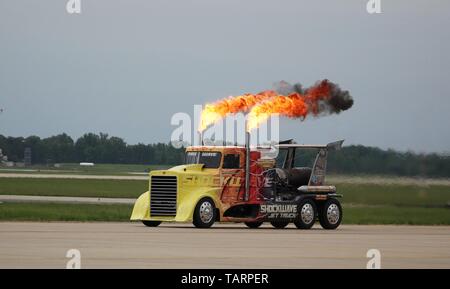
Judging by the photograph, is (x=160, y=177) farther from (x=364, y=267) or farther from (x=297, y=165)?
(x=364, y=267)

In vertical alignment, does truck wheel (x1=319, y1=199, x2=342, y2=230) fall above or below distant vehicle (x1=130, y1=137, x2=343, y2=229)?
below

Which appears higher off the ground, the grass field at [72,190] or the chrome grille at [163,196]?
the chrome grille at [163,196]

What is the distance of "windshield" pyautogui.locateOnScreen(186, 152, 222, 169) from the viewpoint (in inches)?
1837

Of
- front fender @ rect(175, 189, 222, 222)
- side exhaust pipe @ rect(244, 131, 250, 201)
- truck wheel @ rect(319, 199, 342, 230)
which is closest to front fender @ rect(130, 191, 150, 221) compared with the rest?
front fender @ rect(175, 189, 222, 222)

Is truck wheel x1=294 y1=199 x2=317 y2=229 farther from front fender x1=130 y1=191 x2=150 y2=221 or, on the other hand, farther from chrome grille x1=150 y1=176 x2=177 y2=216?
front fender x1=130 y1=191 x2=150 y2=221

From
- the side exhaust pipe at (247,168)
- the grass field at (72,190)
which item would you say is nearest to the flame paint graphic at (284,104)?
the side exhaust pipe at (247,168)

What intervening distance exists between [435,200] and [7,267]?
42006 millimetres

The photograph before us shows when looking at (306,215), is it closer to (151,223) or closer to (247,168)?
(247,168)

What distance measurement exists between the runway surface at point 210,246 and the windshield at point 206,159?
2443 millimetres

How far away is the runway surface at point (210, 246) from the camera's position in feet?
91.1

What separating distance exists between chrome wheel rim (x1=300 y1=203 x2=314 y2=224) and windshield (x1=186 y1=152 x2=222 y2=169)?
3.75 meters

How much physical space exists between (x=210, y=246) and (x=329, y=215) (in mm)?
14874

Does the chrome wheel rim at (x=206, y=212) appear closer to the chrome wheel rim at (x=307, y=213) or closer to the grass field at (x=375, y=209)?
the chrome wheel rim at (x=307, y=213)

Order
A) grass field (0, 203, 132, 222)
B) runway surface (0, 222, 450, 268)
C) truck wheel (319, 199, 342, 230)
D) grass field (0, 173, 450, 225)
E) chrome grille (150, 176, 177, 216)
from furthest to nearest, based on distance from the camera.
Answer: grass field (0, 173, 450, 225) → grass field (0, 203, 132, 222) → truck wheel (319, 199, 342, 230) → chrome grille (150, 176, 177, 216) → runway surface (0, 222, 450, 268)
